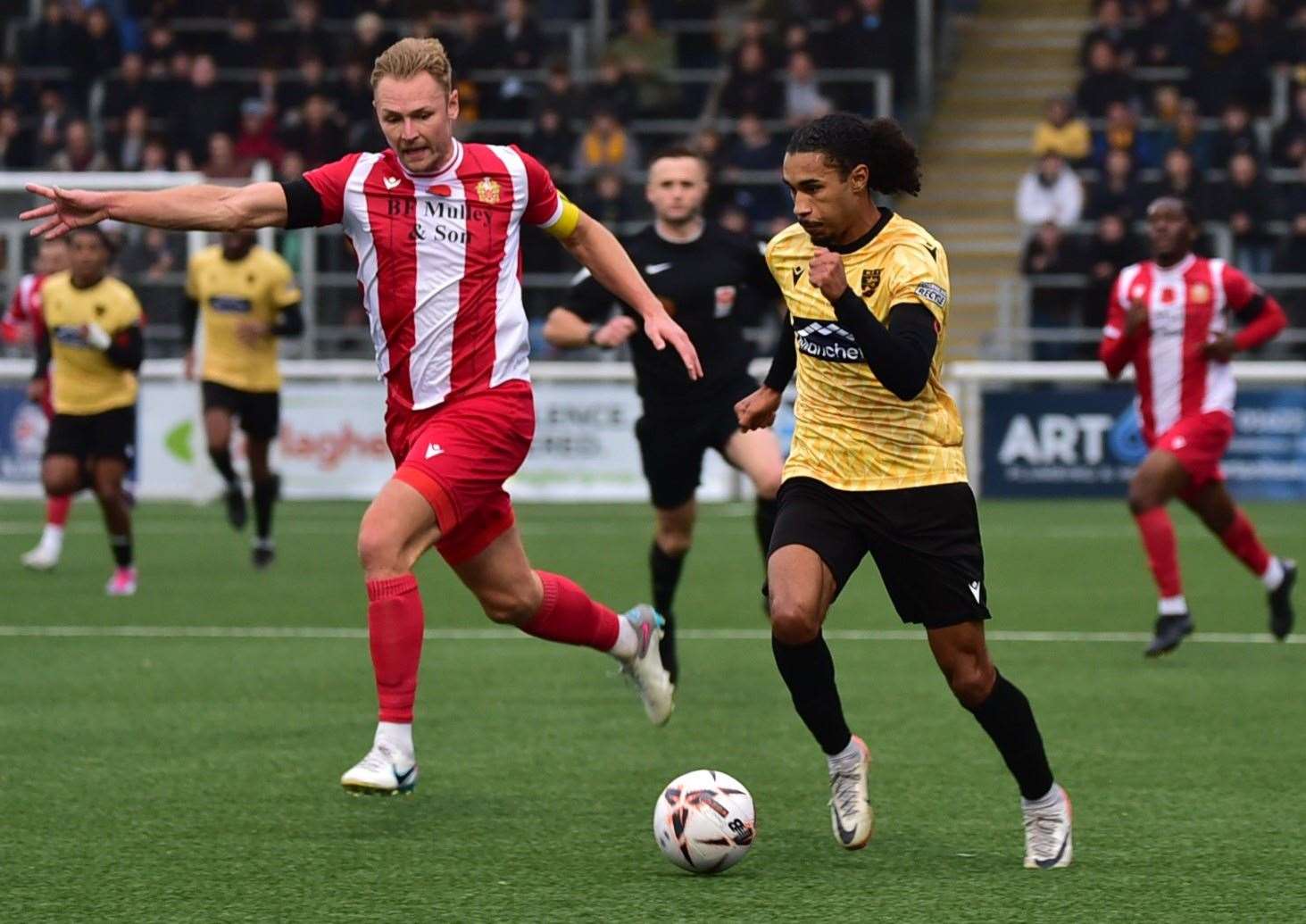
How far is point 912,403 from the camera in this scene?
579 centimetres

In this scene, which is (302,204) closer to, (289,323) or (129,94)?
(289,323)

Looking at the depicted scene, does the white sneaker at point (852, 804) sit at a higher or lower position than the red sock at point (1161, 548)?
higher

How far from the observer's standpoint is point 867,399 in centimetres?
579

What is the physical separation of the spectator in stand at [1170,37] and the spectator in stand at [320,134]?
846cm

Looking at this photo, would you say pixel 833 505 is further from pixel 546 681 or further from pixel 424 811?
pixel 546 681

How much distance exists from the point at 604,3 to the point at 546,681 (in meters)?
16.8

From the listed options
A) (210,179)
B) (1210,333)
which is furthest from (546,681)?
(210,179)

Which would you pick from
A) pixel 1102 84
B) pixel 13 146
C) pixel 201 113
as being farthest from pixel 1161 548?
pixel 13 146

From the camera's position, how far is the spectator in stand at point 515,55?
23266 mm

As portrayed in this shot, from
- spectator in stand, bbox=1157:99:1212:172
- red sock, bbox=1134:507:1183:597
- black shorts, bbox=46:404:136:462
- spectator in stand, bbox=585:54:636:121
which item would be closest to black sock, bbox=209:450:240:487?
black shorts, bbox=46:404:136:462

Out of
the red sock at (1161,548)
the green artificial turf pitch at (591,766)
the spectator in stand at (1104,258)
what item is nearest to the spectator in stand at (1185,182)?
the spectator in stand at (1104,258)

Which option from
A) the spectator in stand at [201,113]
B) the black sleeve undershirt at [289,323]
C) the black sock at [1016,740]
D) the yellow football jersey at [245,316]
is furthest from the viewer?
the spectator in stand at [201,113]

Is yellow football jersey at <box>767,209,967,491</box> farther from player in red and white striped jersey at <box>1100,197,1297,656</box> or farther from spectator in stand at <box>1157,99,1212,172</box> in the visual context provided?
spectator in stand at <box>1157,99,1212,172</box>

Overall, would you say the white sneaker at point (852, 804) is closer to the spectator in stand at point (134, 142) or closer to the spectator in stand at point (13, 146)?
the spectator in stand at point (134, 142)
